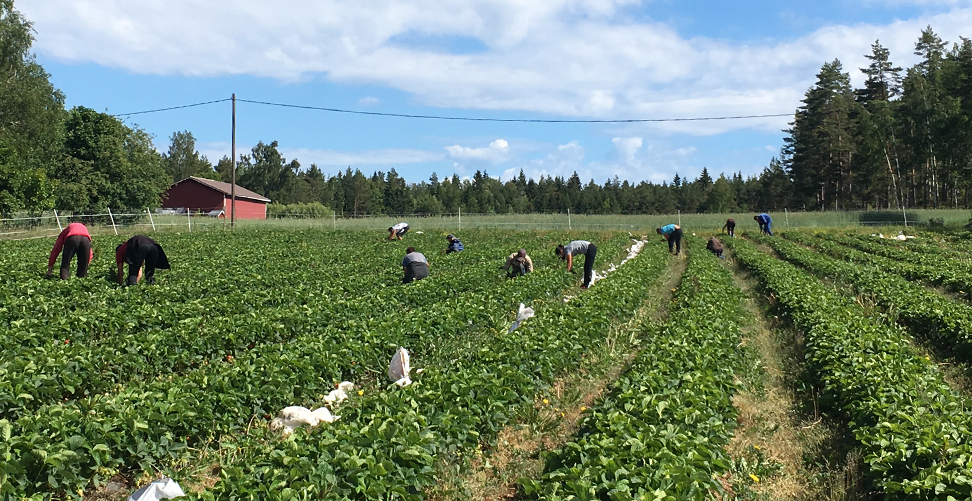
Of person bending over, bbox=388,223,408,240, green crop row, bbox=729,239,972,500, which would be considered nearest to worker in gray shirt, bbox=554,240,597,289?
green crop row, bbox=729,239,972,500

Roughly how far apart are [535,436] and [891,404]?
10.8ft

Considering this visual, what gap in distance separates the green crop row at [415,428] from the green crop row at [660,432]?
848 millimetres

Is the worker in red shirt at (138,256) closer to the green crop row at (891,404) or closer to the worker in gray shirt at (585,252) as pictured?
the worker in gray shirt at (585,252)

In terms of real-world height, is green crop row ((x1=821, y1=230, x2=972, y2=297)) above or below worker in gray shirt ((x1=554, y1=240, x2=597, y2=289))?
below

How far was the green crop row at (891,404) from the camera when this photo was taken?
14.2ft

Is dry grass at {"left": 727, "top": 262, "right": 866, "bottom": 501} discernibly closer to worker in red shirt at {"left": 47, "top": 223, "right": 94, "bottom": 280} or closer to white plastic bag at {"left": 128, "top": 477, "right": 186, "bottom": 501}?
white plastic bag at {"left": 128, "top": 477, "right": 186, "bottom": 501}

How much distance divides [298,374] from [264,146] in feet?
286

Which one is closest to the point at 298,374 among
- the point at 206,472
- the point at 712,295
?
the point at 206,472

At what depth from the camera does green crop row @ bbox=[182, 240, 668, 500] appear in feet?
13.8

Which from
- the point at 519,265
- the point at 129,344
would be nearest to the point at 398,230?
the point at 519,265

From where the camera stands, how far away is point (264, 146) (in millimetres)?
87562

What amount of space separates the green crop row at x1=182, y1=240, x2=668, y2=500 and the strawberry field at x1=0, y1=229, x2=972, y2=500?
0.08 feet

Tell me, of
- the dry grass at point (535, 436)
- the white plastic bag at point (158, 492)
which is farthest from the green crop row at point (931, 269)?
the white plastic bag at point (158, 492)

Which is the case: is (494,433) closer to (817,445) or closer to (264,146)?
(817,445)
